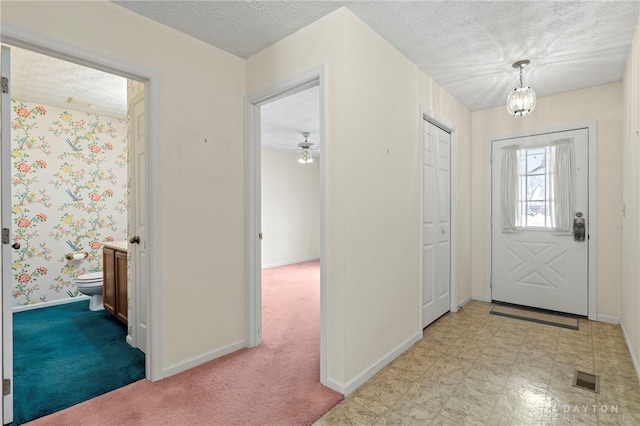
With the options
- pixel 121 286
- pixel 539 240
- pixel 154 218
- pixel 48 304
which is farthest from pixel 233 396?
pixel 539 240

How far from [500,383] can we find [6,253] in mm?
3126

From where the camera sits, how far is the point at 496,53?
2682 millimetres

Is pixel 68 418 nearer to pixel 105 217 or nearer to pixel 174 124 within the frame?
pixel 174 124

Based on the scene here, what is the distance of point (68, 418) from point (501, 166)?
4589 millimetres

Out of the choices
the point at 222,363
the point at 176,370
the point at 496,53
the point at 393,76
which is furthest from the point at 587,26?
the point at 176,370

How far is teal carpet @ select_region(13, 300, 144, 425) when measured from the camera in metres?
2.07

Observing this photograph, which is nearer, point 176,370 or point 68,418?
point 68,418

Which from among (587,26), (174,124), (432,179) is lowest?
(432,179)

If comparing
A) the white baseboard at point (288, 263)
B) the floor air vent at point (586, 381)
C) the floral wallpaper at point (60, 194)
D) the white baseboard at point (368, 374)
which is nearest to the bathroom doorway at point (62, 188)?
the floral wallpaper at point (60, 194)

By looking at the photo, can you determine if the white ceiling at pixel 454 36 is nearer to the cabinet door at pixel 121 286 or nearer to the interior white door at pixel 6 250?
the interior white door at pixel 6 250

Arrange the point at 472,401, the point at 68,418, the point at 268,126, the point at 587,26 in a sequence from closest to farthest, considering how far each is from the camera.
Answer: the point at 68,418 < the point at 472,401 < the point at 587,26 < the point at 268,126

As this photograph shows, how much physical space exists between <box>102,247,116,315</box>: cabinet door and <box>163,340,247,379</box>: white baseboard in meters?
1.55

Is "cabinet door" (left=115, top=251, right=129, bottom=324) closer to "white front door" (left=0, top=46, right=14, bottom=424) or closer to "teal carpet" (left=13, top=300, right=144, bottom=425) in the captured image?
"teal carpet" (left=13, top=300, right=144, bottom=425)

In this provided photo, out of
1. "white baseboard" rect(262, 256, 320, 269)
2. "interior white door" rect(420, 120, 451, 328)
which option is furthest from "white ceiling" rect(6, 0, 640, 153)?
"white baseboard" rect(262, 256, 320, 269)
